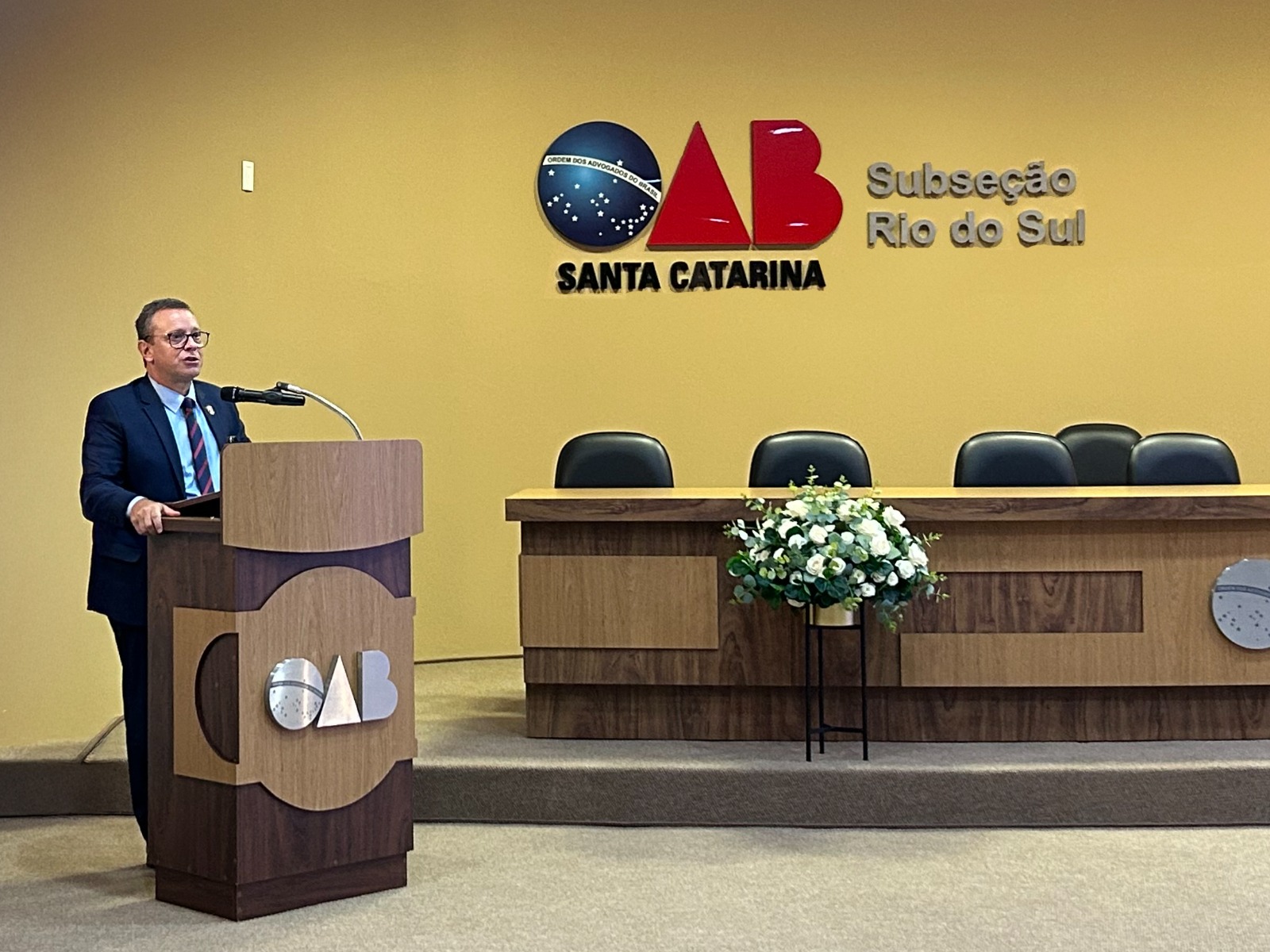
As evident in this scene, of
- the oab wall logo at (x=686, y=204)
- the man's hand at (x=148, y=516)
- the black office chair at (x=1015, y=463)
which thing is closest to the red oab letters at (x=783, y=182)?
the oab wall logo at (x=686, y=204)

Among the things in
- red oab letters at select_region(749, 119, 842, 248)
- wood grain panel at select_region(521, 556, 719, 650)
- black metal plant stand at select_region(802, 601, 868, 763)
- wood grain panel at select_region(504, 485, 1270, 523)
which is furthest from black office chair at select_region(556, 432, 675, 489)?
red oab letters at select_region(749, 119, 842, 248)

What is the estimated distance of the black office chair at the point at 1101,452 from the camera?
20.0 ft

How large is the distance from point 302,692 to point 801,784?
156 centimetres

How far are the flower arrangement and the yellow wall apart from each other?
98.2 inches

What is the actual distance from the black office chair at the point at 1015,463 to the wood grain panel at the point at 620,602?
113 cm

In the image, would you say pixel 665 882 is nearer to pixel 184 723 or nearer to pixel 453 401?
pixel 184 723

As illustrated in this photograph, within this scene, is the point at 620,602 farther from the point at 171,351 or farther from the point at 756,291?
the point at 756,291

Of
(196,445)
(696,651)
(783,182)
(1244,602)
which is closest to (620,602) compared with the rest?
(696,651)

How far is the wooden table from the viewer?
455 cm

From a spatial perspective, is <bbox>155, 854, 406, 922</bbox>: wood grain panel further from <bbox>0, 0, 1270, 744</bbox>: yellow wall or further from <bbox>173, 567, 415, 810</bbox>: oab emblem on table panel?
<bbox>0, 0, 1270, 744</bbox>: yellow wall

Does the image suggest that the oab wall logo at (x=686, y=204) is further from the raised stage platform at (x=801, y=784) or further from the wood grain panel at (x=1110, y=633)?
the raised stage platform at (x=801, y=784)

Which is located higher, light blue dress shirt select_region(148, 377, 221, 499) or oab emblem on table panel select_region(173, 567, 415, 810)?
light blue dress shirt select_region(148, 377, 221, 499)

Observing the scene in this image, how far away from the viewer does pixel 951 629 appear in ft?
15.1

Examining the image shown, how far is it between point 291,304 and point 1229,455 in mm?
4016
